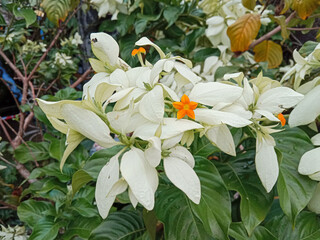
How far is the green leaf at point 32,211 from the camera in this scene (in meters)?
0.77

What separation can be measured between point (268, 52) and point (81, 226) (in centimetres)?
92

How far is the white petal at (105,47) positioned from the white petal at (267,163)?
0.85 ft

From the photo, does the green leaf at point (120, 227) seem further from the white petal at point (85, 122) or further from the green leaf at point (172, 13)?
the green leaf at point (172, 13)

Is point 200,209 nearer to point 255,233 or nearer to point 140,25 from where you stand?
point 255,233

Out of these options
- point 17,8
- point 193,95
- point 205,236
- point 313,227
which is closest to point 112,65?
point 193,95

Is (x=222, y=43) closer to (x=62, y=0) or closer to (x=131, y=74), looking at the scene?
(x=62, y=0)

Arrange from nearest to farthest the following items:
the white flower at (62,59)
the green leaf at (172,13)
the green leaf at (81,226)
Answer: the green leaf at (81,226), the green leaf at (172,13), the white flower at (62,59)

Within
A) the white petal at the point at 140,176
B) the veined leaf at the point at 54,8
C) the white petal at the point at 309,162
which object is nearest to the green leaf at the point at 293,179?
the white petal at the point at 309,162

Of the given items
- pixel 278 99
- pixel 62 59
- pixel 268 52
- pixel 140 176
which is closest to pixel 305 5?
pixel 268 52

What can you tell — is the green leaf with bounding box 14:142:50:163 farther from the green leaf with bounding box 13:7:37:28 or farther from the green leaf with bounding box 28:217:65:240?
the green leaf with bounding box 13:7:37:28

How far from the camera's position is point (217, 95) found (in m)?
0.39

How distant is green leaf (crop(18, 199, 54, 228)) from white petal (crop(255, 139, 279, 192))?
567 millimetres

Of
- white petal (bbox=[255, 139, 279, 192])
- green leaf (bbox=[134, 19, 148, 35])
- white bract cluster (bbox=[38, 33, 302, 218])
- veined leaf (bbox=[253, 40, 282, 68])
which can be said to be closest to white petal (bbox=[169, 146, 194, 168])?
white bract cluster (bbox=[38, 33, 302, 218])

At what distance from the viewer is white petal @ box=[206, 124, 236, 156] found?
1.26 ft
